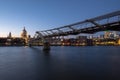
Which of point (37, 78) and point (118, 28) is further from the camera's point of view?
point (37, 78)

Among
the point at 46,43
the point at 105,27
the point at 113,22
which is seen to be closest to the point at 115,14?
the point at 113,22

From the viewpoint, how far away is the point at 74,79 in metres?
26.6

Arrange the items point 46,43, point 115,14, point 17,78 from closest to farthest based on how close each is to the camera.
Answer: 1. point 115,14
2. point 17,78
3. point 46,43

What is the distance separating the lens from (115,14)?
22.2 meters

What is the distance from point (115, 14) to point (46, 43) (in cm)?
8254

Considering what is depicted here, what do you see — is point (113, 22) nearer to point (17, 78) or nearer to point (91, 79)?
point (91, 79)

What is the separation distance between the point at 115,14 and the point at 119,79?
9235mm

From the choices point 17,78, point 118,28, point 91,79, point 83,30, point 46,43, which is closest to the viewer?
point 118,28

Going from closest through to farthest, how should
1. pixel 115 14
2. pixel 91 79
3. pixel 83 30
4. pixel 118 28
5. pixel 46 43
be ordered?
pixel 115 14 < pixel 118 28 < pixel 91 79 < pixel 83 30 < pixel 46 43

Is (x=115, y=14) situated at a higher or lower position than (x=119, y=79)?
higher

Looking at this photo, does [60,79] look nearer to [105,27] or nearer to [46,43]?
[105,27]

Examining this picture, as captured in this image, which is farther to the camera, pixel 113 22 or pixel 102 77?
pixel 102 77

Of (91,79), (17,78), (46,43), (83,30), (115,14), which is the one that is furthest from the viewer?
(46,43)

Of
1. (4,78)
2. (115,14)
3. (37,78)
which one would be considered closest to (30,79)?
(37,78)
